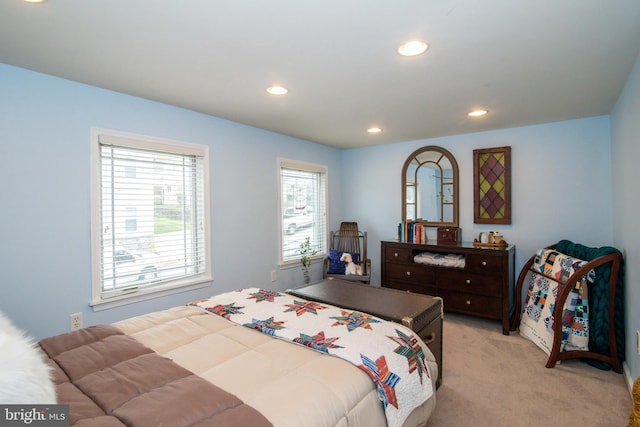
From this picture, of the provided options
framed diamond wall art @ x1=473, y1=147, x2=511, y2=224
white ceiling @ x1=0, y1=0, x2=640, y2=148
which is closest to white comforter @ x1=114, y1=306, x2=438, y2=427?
white ceiling @ x1=0, y1=0, x2=640, y2=148

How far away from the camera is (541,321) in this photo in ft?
9.93

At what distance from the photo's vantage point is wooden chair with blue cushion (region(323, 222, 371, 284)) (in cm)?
442

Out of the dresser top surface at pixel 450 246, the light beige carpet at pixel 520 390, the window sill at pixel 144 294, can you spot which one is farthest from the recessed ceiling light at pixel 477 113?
the window sill at pixel 144 294

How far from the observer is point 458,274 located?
3674mm

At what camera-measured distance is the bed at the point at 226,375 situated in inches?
40.1

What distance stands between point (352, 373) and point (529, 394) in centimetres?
181

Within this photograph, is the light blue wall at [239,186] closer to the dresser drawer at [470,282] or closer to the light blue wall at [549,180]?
the light blue wall at [549,180]

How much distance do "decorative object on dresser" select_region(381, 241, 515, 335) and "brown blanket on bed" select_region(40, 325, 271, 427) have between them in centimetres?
320

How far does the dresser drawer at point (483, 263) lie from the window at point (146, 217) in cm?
286

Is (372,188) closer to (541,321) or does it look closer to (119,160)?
(541,321)

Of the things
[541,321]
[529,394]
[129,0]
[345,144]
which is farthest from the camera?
[345,144]

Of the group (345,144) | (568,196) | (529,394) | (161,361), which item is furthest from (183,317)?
(568,196)

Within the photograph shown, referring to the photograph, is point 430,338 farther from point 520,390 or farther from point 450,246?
point 450,246

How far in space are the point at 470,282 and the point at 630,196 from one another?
167 centimetres
